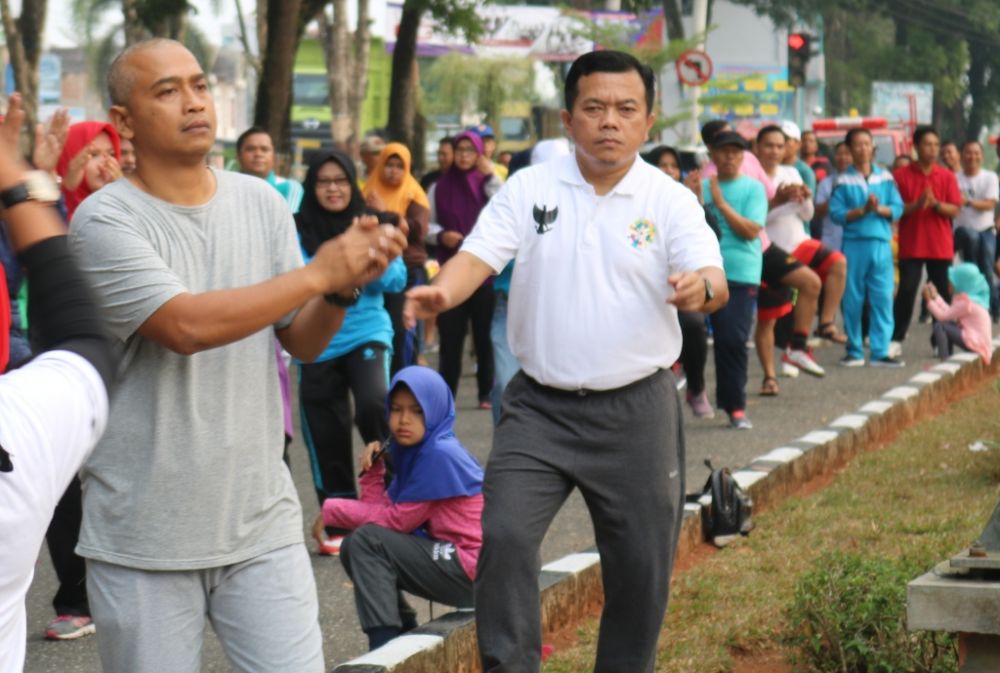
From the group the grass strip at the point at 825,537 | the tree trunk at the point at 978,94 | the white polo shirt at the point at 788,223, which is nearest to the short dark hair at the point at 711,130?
the white polo shirt at the point at 788,223

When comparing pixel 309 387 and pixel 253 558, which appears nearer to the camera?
pixel 253 558

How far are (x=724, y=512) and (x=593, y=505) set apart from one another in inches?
123

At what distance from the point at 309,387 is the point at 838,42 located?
60551mm

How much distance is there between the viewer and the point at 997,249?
20.3 meters

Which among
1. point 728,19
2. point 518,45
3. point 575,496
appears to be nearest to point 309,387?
point 575,496

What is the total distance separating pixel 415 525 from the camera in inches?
245

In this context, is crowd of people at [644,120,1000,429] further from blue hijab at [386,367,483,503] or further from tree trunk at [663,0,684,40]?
tree trunk at [663,0,684,40]

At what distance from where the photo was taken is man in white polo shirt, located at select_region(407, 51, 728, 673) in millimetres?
5090

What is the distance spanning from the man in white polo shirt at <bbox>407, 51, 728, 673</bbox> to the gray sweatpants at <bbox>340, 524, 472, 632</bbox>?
38.2 inches

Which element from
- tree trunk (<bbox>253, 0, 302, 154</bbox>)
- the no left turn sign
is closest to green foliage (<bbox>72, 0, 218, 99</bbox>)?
the no left turn sign

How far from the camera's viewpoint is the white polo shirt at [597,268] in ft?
16.8

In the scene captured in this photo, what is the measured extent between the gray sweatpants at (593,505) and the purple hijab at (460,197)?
27.0 feet

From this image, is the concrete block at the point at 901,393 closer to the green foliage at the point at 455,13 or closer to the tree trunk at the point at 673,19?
the green foliage at the point at 455,13

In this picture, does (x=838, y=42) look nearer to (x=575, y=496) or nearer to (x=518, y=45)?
(x=518, y=45)
